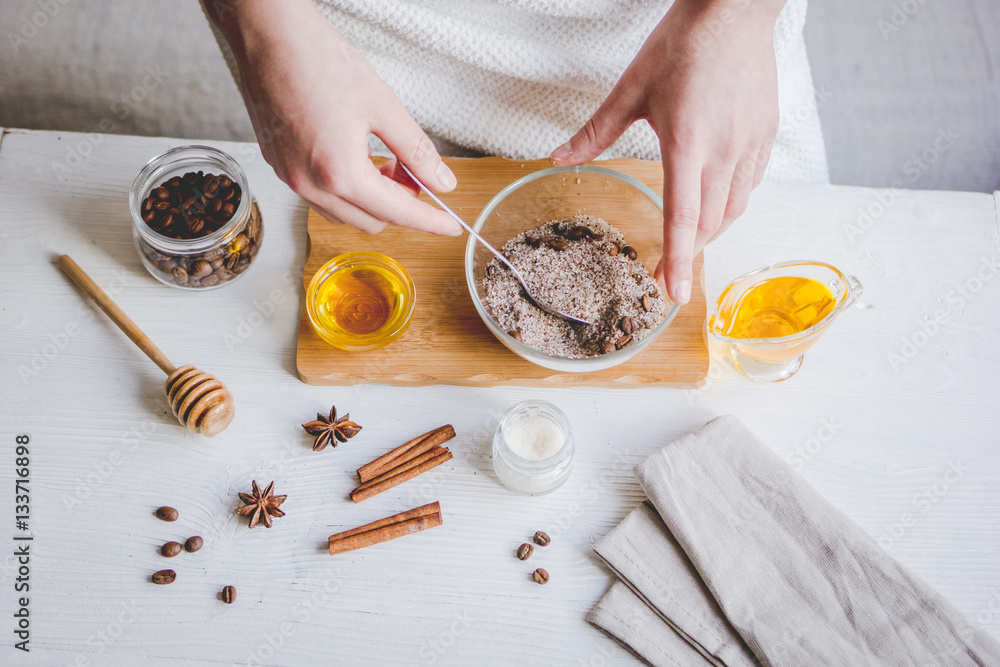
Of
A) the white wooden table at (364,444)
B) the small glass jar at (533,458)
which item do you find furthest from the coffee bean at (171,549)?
the small glass jar at (533,458)

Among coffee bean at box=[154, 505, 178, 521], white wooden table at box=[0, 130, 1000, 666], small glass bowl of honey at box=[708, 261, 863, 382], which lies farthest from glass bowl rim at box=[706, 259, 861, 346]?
coffee bean at box=[154, 505, 178, 521]

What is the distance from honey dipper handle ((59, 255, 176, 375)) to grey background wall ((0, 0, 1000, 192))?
0.79 metres

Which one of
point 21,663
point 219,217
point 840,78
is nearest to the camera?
point 21,663

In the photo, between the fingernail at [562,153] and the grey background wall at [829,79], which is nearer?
the fingernail at [562,153]

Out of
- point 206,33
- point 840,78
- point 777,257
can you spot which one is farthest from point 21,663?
point 840,78

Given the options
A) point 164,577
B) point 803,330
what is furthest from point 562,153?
point 164,577

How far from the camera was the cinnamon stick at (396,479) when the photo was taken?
1259 mm

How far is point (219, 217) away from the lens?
4.18 ft

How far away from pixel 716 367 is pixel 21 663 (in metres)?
1.41

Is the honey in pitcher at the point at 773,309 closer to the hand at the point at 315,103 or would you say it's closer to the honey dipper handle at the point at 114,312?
the hand at the point at 315,103

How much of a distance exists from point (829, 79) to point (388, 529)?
183 cm

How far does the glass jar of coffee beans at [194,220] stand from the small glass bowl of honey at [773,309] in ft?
3.13

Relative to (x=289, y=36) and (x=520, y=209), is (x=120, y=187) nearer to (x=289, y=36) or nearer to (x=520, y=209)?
(x=289, y=36)

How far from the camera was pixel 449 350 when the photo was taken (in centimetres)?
132
